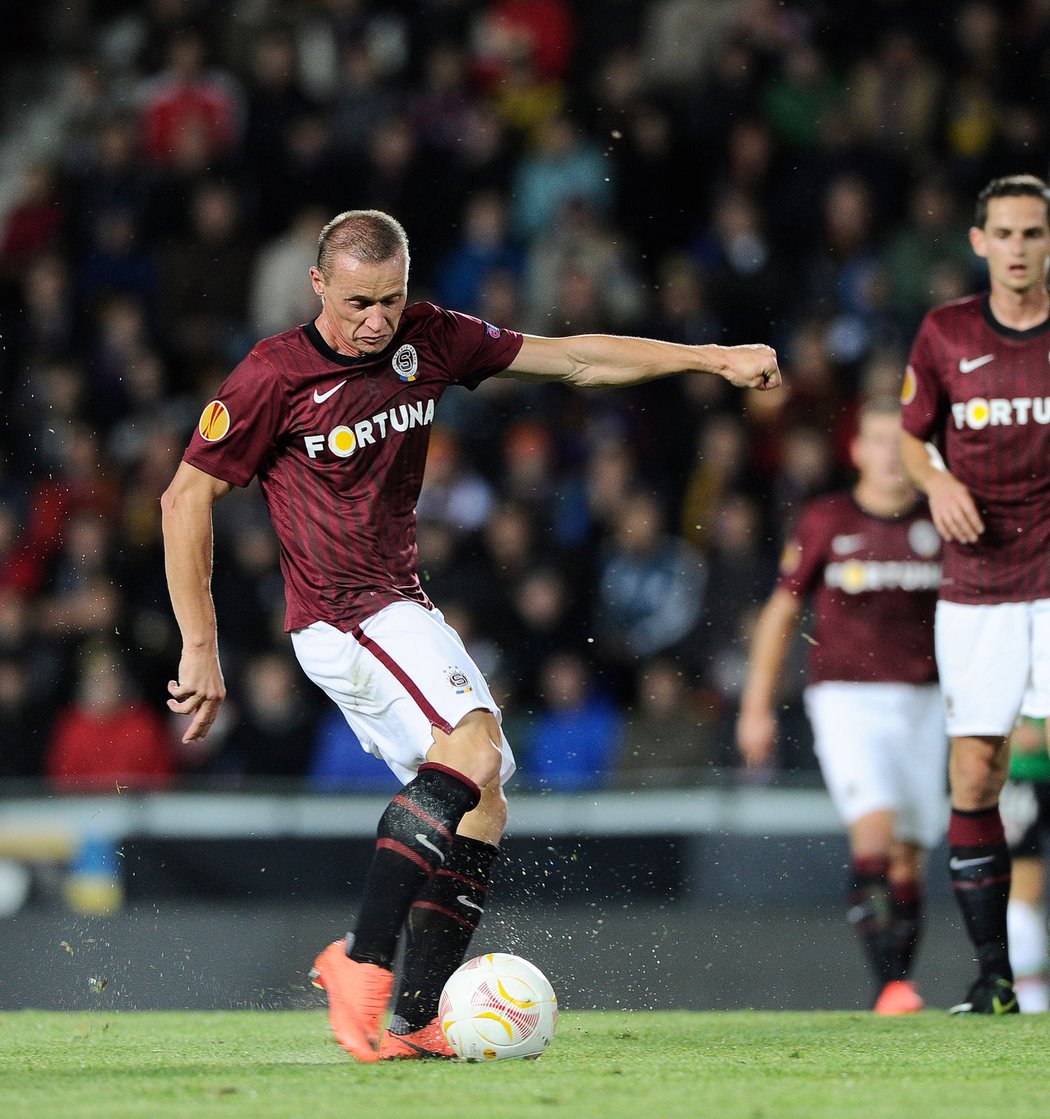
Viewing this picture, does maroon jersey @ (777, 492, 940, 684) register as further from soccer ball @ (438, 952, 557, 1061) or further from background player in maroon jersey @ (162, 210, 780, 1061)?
soccer ball @ (438, 952, 557, 1061)

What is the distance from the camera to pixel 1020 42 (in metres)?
12.6

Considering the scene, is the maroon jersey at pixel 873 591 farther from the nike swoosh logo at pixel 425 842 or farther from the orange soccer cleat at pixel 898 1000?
the nike swoosh logo at pixel 425 842

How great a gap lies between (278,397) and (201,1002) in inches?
116

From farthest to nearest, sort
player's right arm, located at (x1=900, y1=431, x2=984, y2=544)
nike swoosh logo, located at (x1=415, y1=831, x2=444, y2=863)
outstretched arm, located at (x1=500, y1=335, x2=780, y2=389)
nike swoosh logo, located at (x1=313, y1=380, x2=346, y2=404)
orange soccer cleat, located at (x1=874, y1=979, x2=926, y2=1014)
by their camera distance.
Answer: orange soccer cleat, located at (x1=874, y1=979, x2=926, y2=1014), player's right arm, located at (x1=900, y1=431, x2=984, y2=544), outstretched arm, located at (x1=500, y1=335, x2=780, y2=389), nike swoosh logo, located at (x1=313, y1=380, x2=346, y2=404), nike swoosh logo, located at (x1=415, y1=831, x2=444, y2=863)

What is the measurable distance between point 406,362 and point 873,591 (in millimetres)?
2730

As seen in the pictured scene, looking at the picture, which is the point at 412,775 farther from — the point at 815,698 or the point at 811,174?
the point at 811,174

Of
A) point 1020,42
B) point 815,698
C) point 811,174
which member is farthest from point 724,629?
point 1020,42

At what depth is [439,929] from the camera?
5316 mm

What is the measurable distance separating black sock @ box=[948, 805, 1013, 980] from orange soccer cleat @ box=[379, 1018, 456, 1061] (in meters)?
2.16

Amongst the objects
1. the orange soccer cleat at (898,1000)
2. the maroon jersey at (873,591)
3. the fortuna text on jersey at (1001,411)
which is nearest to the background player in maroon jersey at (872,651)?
the maroon jersey at (873,591)

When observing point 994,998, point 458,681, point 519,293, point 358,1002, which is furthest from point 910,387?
point 519,293

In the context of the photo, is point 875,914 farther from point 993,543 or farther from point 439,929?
point 439,929

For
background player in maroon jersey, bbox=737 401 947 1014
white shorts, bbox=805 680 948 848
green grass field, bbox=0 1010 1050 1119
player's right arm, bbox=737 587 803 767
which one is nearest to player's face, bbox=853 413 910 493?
background player in maroon jersey, bbox=737 401 947 1014

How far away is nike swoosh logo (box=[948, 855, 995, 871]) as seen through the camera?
6.54 metres
